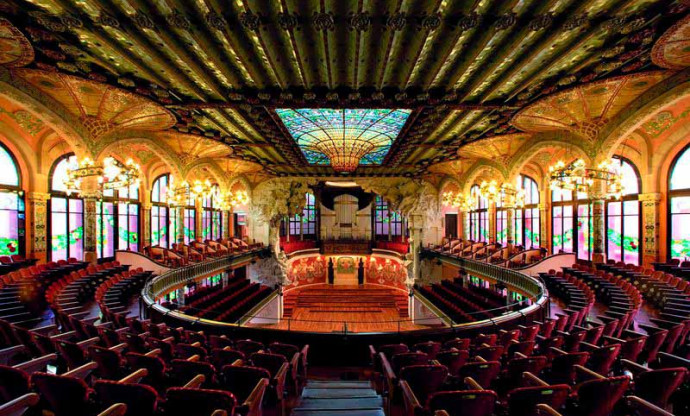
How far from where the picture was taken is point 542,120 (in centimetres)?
1024

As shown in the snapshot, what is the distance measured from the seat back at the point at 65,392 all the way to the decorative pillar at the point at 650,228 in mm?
17503

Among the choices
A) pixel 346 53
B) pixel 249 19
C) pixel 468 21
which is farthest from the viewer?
pixel 346 53

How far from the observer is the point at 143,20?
4723 mm

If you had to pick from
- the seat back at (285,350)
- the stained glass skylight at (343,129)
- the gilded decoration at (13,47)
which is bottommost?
the seat back at (285,350)

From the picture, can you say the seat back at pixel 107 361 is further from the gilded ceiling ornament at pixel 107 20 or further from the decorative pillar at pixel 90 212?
the decorative pillar at pixel 90 212

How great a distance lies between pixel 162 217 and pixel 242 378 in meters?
20.1

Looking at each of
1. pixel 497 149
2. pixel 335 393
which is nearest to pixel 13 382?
pixel 335 393

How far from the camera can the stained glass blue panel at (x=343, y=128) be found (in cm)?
899

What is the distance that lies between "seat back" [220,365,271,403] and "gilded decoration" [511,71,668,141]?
28.6 feet

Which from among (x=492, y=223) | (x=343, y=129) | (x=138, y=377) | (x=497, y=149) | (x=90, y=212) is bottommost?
(x=138, y=377)

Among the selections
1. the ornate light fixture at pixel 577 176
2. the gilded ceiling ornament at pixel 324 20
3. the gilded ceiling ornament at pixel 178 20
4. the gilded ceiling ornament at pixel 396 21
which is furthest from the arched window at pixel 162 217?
the ornate light fixture at pixel 577 176

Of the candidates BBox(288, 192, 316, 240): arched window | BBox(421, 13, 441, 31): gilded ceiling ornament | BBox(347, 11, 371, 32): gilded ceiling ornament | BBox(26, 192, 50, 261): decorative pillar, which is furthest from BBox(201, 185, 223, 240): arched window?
BBox(421, 13, 441, 31): gilded ceiling ornament

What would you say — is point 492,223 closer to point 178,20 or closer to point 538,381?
point 538,381

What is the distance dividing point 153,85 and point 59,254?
11669 mm
